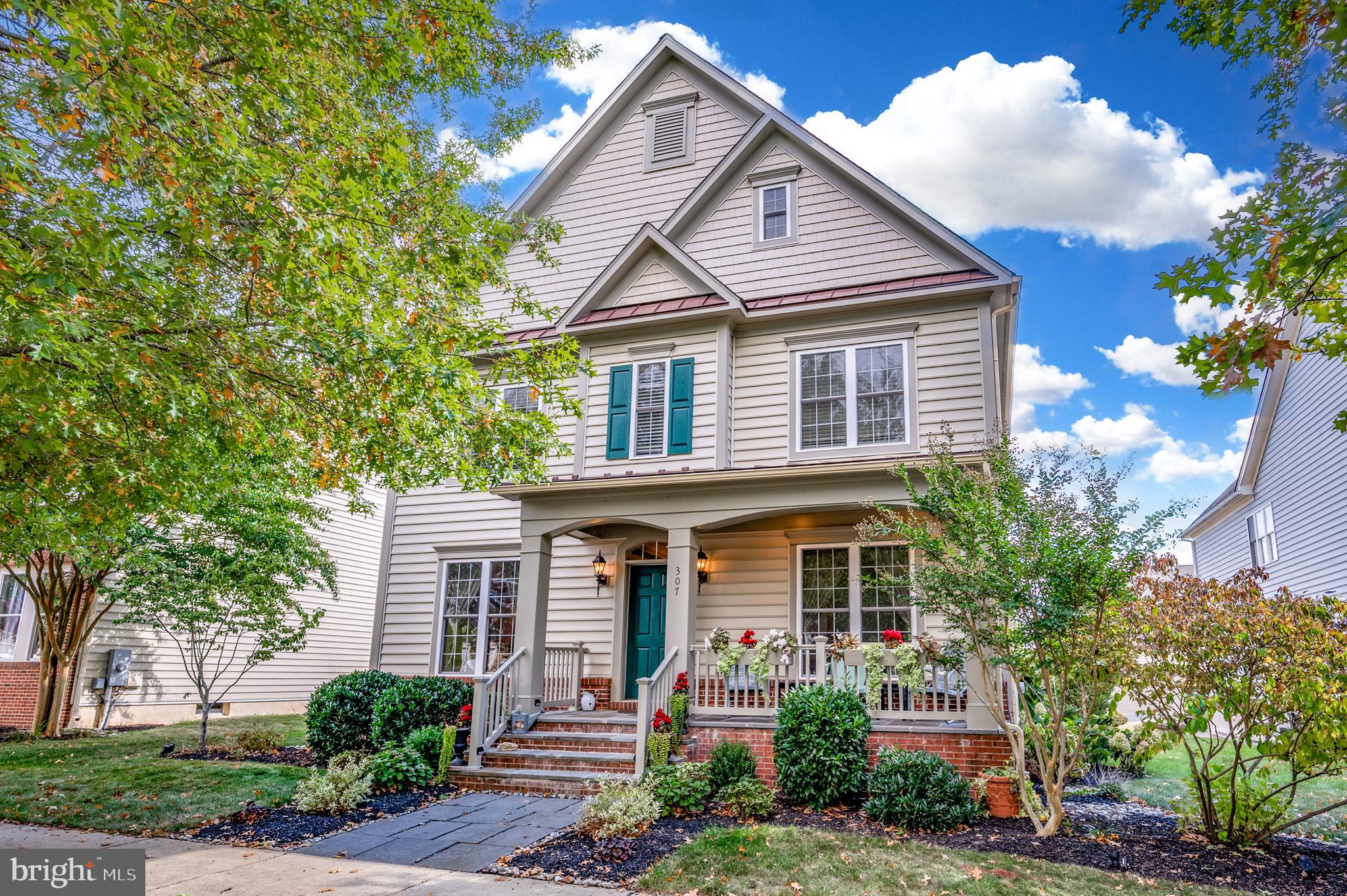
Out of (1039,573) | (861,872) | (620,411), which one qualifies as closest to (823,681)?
(1039,573)

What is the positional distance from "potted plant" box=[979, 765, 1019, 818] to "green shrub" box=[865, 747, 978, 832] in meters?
0.23

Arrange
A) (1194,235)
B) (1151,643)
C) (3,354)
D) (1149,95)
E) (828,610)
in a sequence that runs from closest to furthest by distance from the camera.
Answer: (1194,235) → (3,354) → (1151,643) → (1149,95) → (828,610)

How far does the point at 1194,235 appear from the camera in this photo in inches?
179

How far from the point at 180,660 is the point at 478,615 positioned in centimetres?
754

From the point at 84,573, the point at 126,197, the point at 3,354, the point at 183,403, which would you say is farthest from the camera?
the point at 84,573

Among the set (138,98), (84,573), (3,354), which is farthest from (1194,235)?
(84,573)

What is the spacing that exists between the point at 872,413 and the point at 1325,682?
6.21 m

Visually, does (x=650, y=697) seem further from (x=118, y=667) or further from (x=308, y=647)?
(x=308, y=647)

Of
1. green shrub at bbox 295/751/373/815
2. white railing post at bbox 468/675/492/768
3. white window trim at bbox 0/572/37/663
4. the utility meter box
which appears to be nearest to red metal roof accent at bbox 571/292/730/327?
white railing post at bbox 468/675/492/768

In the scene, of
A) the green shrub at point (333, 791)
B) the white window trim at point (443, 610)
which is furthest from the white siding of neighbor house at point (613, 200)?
the green shrub at point (333, 791)

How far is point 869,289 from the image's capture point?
1229 cm

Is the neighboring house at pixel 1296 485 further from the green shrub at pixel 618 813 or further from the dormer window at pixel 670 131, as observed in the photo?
the green shrub at pixel 618 813

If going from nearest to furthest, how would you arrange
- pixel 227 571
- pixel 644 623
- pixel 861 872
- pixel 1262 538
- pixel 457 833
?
1. pixel 861 872
2. pixel 457 833
3. pixel 227 571
4. pixel 644 623
5. pixel 1262 538

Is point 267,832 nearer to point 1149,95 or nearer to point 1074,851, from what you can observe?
point 1074,851
